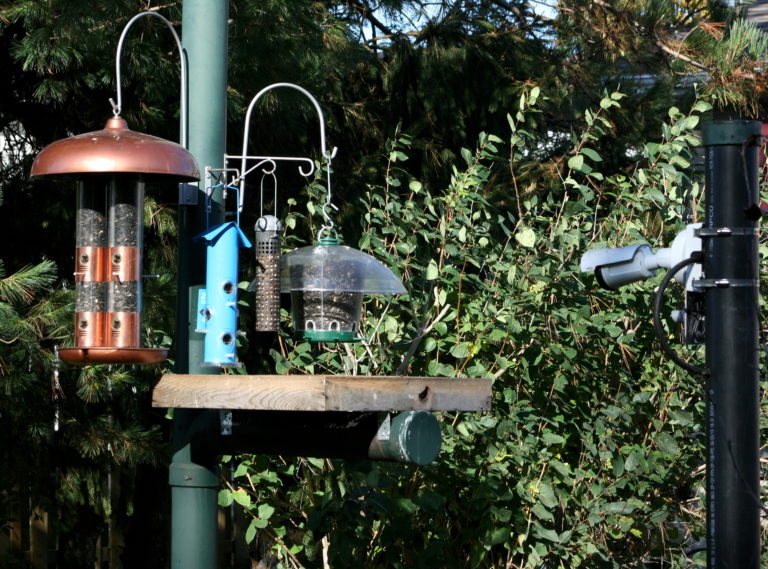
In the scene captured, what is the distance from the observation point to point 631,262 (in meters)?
3.32

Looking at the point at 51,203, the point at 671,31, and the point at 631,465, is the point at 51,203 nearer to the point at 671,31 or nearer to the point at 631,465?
the point at 631,465

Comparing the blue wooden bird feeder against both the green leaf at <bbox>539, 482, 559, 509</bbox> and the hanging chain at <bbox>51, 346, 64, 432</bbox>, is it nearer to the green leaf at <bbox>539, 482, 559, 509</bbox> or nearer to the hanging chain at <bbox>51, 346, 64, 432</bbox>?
the green leaf at <bbox>539, 482, 559, 509</bbox>

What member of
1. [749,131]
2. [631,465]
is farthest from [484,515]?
[749,131]

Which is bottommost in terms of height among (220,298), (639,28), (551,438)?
(551,438)

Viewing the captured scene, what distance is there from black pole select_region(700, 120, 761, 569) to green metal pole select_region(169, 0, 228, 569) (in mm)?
1396

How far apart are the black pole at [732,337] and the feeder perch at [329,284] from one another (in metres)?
0.96

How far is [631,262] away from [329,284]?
0.88 meters

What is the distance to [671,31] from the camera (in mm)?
6863

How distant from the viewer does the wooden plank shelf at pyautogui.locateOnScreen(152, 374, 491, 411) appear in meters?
2.80

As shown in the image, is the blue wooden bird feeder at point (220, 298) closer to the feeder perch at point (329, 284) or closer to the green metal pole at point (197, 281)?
the green metal pole at point (197, 281)

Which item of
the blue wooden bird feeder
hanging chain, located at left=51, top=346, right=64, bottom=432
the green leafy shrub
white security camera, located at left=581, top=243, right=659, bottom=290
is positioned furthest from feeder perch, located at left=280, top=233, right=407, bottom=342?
hanging chain, located at left=51, top=346, right=64, bottom=432

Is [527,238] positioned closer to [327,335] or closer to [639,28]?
[327,335]

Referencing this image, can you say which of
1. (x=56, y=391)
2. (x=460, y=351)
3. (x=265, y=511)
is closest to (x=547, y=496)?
(x=460, y=351)

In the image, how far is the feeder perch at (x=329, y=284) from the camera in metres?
3.33
